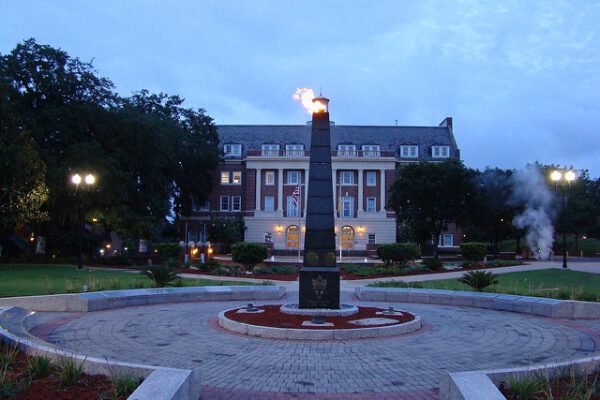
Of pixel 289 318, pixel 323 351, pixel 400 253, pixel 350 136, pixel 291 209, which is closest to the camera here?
pixel 323 351

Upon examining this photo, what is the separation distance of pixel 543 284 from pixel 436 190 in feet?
88.7

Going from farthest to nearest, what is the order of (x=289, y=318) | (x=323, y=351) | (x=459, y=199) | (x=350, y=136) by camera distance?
(x=350, y=136)
(x=459, y=199)
(x=289, y=318)
(x=323, y=351)

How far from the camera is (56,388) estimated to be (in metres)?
5.50

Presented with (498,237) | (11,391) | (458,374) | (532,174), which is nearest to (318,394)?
(458,374)

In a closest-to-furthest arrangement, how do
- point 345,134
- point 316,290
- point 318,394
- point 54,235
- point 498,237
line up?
1. point 318,394
2. point 316,290
3. point 54,235
4. point 498,237
5. point 345,134

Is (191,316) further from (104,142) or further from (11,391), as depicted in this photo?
(104,142)

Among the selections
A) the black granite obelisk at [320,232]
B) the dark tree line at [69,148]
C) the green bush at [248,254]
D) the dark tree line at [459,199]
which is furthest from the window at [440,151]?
the black granite obelisk at [320,232]

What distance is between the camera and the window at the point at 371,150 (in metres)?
65.4

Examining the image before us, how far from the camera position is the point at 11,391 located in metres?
5.23

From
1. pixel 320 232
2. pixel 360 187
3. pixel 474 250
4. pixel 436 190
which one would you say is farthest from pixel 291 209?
pixel 320 232

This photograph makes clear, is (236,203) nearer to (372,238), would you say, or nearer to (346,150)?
(346,150)

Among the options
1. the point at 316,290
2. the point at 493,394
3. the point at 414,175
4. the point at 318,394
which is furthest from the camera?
the point at 414,175

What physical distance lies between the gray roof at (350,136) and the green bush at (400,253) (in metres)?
37.8

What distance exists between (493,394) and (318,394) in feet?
7.11
